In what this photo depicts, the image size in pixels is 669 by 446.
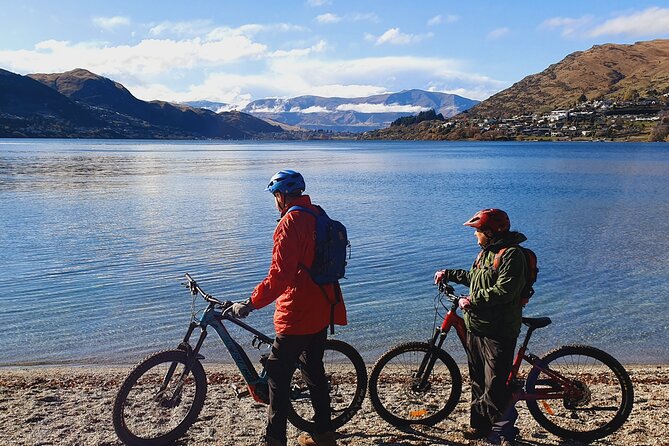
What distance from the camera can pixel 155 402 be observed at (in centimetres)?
703

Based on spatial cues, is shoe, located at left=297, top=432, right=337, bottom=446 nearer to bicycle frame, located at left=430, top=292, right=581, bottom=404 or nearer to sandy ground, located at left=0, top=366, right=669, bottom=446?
sandy ground, located at left=0, top=366, right=669, bottom=446

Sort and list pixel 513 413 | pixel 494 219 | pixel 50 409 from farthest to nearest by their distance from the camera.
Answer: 1. pixel 50 409
2. pixel 513 413
3. pixel 494 219

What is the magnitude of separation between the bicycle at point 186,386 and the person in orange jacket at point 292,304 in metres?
0.26

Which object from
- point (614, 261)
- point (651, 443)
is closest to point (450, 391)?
point (651, 443)

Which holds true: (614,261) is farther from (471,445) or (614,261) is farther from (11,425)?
(11,425)

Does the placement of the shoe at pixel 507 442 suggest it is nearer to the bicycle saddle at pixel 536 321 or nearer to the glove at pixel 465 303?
the bicycle saddle at pixel 536 321

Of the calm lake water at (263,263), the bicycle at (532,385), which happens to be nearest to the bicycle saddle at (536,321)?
the bicycle at (532,385)

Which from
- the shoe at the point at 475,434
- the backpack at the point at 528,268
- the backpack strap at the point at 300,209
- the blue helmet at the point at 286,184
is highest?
the blue helmet at the point at 286,184

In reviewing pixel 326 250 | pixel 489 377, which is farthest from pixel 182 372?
pixel 489 377

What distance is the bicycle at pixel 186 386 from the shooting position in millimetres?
6691

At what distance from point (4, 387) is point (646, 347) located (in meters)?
12.4

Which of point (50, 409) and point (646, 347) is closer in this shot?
point (50, 409)

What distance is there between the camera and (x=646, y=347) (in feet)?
43.2

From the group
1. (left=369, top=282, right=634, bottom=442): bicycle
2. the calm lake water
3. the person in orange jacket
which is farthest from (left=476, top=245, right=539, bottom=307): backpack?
the calm lake water
